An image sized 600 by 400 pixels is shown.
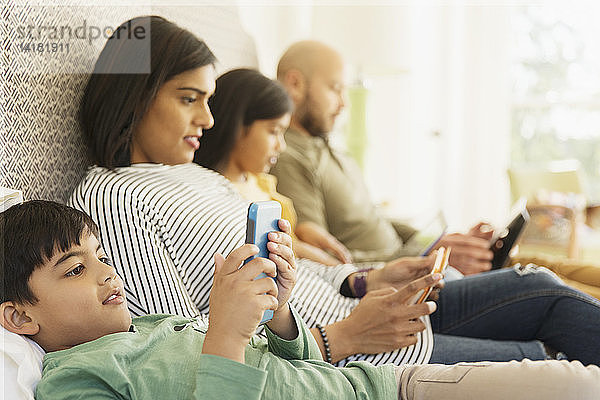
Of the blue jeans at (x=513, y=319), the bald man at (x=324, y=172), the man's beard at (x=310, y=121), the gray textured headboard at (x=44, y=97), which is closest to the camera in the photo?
the gray textured headboard at (x=44, y=97)

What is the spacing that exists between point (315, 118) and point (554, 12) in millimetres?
2742

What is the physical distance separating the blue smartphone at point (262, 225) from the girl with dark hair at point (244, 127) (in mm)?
838

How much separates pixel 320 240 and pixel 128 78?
903mm

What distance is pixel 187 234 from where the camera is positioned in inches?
48.2

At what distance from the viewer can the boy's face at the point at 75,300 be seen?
0.90m

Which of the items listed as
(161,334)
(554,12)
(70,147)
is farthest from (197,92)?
(554,12)

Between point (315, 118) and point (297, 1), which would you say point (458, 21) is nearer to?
point (297, 1)

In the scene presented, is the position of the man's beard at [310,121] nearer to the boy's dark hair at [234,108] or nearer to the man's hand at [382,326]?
the boy's dark hair at [234,108]

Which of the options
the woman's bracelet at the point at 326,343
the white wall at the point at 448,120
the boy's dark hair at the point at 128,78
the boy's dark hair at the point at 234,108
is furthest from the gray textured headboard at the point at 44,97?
the white wall at the point at 448,120

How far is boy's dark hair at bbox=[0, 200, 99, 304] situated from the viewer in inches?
35.2

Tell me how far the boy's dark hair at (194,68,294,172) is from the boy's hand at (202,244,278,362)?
910 mm

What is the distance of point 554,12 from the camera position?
447 cm

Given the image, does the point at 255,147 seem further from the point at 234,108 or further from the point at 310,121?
the point at 310,121

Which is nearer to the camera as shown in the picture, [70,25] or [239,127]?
[70,25]
